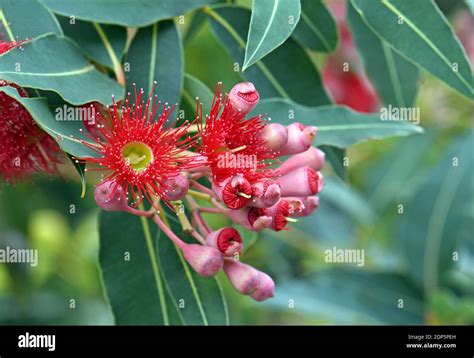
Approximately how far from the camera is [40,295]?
9.61ft

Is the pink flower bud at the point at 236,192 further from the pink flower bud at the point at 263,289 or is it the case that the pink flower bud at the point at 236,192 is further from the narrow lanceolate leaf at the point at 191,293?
the narrow lanceolate leaf at the point at 191,293

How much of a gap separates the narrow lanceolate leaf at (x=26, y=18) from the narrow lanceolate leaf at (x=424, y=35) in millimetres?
539

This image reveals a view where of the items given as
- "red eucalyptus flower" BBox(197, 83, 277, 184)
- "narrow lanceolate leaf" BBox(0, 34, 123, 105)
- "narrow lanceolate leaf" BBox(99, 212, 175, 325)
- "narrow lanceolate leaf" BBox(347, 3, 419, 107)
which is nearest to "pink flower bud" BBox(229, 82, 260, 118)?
"red eucalyptus flower" BBox(197, 83, 277, 184)

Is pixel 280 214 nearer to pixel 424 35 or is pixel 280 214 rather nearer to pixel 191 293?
pixel 191 293

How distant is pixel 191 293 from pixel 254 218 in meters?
0.31

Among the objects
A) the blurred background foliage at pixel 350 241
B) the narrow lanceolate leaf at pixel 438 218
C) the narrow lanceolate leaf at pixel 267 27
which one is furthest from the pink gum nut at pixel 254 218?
the narrow lanceolate leaf at pixel 438 218

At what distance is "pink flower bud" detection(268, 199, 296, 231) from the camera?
47.5 inches

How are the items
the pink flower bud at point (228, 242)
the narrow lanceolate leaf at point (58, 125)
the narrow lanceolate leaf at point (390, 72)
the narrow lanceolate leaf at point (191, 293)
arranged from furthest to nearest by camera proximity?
1. the narrow lanceolate leaf at point (390, 72)
2. the narrow lanceolate leaf at point (191, 293)
3. the pink flower bud at point (228, 242)
4. the narrow lanceolate leaf at point (58, 125)

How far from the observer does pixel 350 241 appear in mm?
2967

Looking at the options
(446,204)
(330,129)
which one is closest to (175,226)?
(330,129)

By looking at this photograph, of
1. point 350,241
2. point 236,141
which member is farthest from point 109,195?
point 350,241

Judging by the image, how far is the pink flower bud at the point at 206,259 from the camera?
1.25 metres

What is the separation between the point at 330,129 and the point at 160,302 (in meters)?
0.48

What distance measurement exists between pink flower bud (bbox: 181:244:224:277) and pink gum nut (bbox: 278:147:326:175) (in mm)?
188
